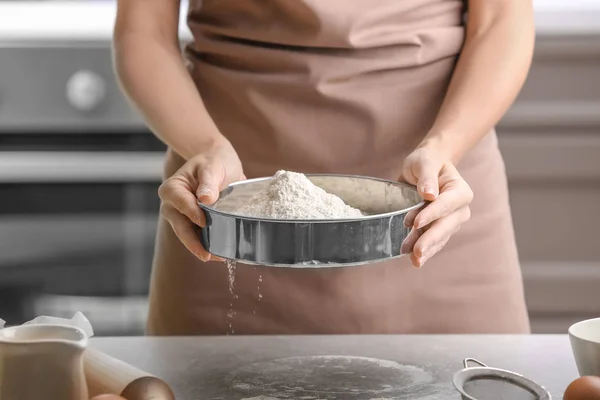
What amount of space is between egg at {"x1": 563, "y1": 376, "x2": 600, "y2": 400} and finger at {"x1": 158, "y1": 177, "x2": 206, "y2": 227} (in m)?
0.38

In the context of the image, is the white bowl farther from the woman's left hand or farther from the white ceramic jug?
the white ceramic jug

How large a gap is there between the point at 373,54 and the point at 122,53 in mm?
334

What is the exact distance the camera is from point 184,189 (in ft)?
3.38

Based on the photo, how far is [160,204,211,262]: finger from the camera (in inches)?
40.1

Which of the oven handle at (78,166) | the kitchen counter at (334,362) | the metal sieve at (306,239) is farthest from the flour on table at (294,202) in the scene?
the oven handle at (78,166)

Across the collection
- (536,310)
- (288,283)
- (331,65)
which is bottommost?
(536,310)

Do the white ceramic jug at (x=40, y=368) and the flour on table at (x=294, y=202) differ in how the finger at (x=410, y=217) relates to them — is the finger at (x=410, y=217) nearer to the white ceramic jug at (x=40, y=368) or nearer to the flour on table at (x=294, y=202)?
the flour on table at (x=294, y=202)

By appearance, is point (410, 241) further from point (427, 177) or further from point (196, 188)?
point (196, 188)

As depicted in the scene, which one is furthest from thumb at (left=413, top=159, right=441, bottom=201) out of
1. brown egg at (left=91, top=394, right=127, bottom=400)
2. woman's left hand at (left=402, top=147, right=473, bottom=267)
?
Answer: brown egg at (left=91, top=394, right=127, bottom=400)

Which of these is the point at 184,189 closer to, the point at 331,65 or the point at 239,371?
the point at 239,371

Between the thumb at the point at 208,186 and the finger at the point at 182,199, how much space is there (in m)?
0.01

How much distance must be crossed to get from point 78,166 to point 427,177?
1.25m

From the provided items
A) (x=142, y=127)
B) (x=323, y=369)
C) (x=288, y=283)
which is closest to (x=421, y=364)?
(x=323, y=369)

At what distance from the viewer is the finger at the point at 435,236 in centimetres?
97
